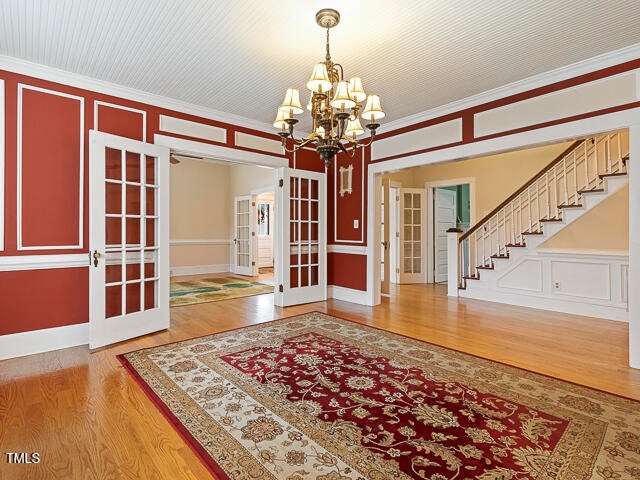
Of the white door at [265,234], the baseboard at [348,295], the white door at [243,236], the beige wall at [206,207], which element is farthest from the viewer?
the white door at [265,234]

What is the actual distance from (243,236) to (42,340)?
5.73 m

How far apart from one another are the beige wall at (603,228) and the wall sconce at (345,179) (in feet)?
10.7

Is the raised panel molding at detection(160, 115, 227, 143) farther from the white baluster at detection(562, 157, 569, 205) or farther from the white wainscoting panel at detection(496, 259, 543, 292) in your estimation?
the white baluster at detection(562, 157, 569, 205)

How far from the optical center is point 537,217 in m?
5.57

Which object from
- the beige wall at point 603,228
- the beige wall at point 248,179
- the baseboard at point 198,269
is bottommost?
the baseboard at point 198,269

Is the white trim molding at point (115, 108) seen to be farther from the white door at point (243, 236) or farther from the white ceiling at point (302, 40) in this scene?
the white door at point (243, 236)

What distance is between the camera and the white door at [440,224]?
7.62 metres

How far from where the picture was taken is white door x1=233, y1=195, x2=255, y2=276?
845 cm

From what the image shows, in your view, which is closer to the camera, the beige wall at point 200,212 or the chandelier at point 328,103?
the chandelier at point 328,103

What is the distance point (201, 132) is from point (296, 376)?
3.20m

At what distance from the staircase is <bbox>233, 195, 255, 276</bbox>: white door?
5.01 metres

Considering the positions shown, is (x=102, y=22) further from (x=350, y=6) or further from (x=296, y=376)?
(x=296, y=376)

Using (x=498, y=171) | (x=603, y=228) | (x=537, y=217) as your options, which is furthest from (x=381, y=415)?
(x=498, y=171)

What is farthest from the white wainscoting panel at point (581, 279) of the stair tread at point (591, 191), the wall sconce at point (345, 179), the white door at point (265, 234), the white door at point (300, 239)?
the white door at point (265, 234)
